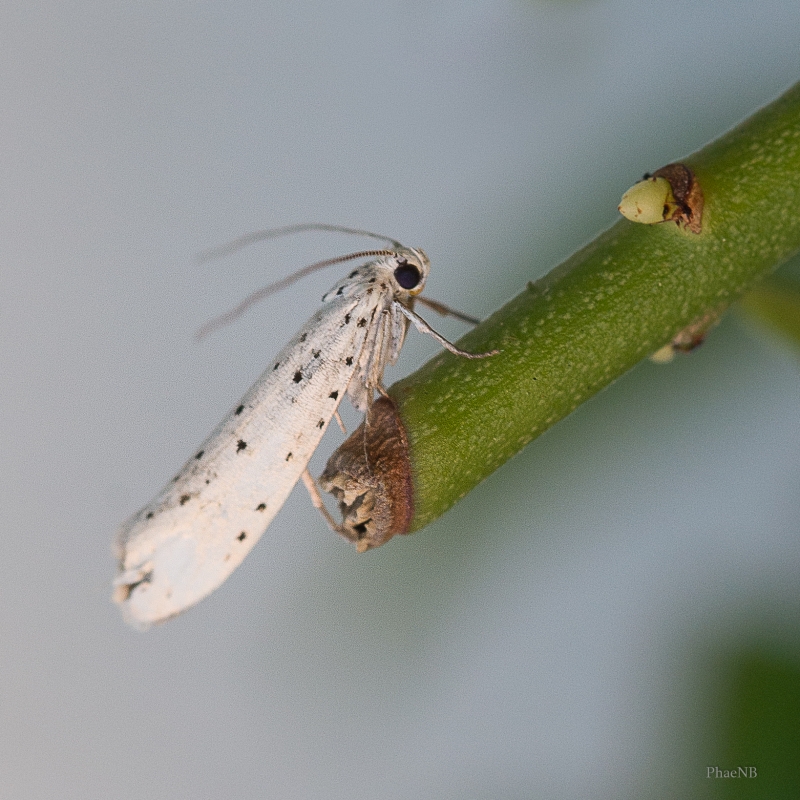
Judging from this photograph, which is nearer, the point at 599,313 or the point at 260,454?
the point at 599,313

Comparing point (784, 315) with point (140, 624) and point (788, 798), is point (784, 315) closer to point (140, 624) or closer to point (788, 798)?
point (788, 798)

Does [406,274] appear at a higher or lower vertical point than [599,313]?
higher

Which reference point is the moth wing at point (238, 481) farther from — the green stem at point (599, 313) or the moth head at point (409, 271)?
the green stem at point (599, 313)

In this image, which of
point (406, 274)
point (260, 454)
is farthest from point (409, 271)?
point (260, 454)

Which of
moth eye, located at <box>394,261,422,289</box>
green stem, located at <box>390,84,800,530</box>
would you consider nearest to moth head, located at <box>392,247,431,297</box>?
moth eye, located at <box>394,261,422,289</box>

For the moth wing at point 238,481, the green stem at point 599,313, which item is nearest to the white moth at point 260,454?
the moth wing at point 238,481

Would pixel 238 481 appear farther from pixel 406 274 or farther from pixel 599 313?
pixel 599 313

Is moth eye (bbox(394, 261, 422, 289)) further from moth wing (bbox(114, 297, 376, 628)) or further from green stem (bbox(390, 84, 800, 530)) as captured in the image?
green stem (bbox(390, 84, 800, 530))
